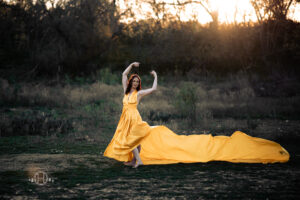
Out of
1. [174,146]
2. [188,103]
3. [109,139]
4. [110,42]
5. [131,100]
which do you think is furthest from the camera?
[110,42]

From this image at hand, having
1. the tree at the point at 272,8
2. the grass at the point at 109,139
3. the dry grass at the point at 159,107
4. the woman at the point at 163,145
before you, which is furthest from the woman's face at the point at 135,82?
the tree at the point at 272,8

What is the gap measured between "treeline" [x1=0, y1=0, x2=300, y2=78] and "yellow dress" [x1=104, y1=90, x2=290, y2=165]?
17.0 metres

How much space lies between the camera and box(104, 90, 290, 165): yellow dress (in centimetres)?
629

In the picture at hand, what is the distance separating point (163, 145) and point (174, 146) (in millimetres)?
230

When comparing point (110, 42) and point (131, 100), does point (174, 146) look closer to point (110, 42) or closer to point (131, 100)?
point (131, 100)

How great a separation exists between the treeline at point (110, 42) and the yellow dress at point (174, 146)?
1699cm

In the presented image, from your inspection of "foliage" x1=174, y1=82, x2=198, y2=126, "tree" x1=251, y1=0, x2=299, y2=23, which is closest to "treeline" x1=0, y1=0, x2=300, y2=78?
"tree" x1=251, y1=0, x2=299, y2=23

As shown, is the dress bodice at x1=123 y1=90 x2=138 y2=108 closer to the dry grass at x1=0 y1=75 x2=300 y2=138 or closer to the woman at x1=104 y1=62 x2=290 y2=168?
the woman at x1=104 y1=62 x2=290 y2=168

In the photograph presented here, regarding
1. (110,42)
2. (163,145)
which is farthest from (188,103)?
(110,42)

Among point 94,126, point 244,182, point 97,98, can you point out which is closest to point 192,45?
point 97,98

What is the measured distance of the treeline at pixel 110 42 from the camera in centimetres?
2444

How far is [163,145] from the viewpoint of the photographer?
22.6 ft

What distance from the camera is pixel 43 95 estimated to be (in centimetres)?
1522

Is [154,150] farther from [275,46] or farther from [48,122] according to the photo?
[275,46]
